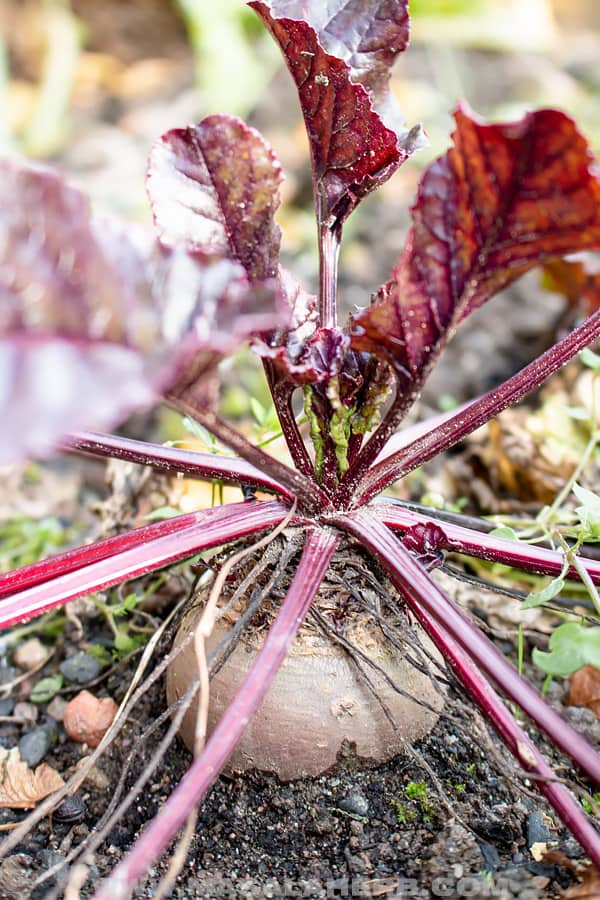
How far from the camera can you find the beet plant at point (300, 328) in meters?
0.78

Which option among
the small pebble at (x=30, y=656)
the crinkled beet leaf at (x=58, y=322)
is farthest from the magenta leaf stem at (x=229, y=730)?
the small pebble at (x=30, y=656)

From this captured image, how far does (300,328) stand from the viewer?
4.11ft

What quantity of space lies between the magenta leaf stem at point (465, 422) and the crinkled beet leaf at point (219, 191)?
1.00 feet

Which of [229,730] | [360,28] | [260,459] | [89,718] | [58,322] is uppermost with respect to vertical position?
[360,28]

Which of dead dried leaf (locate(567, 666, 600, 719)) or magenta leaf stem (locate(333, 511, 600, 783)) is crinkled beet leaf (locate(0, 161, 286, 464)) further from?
dead dried leaf (locate(567, 666, 600, 719))

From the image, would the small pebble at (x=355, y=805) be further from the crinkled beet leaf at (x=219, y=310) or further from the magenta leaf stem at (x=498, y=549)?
the crinkled beet leaf at (x=219, y=310)

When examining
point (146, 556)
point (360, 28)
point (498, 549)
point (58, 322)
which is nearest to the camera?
point (58, 322)

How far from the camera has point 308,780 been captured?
1.25 m

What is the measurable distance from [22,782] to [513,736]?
80 cm

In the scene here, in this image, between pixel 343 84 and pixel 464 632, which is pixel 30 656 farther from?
pixel 343 84

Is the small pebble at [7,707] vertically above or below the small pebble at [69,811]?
above

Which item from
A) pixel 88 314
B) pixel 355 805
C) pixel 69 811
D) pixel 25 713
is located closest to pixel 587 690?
pixel 355 805

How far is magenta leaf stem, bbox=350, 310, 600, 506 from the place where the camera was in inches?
47.4

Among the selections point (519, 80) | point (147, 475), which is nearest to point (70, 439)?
point (147, 475)
